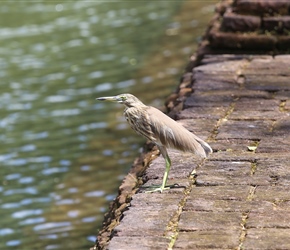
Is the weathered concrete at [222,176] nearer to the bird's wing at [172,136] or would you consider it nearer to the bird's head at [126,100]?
the bird's wing at [172,136]

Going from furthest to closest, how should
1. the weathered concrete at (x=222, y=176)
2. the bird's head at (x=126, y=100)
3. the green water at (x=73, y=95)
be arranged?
the green water at (x=73, y=95)
the bird's head at (x=126, y=100)
the weathered concrete at (x=222, y=176)

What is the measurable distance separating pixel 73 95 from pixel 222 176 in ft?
20.2

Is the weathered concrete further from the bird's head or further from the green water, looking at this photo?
the green water

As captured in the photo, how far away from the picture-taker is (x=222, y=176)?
17.5 ft

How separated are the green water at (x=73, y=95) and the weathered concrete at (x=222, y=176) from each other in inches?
58.2

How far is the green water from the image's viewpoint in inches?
316

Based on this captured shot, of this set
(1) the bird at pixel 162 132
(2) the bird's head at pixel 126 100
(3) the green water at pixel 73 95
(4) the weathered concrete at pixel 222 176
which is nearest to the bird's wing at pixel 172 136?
(1) the bird at pixel 162 132

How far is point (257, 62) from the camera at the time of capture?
7965mm

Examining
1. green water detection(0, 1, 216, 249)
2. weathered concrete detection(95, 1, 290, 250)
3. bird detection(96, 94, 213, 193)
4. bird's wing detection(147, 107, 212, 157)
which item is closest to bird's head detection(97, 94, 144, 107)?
bird detection(96, 94, 213, 193)

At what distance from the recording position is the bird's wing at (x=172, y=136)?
16.7 ft

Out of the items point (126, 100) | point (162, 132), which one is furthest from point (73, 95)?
point (162, 132)

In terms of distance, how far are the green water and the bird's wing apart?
243cm

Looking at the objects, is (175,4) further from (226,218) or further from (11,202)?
(226,218)

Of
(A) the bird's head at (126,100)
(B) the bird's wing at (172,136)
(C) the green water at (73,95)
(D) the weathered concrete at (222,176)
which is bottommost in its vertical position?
(C) the green water at (73,95)
